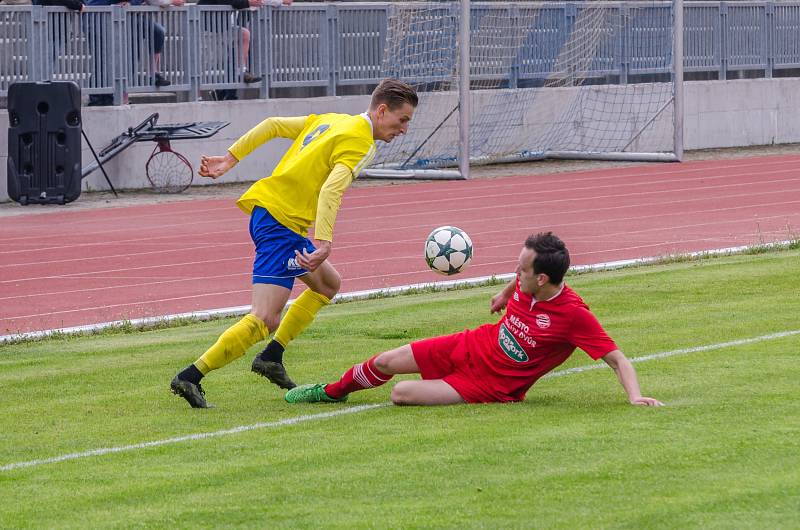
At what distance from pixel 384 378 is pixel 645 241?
29.0 feet

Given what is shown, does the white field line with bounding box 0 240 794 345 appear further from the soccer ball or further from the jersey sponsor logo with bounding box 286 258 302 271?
the jersey sponsor logo with bounding box 286 258 302 271

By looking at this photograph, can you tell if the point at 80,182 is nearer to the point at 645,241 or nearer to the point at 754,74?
the point at 645,241

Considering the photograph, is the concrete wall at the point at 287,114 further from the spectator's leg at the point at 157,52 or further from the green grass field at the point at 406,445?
the green grass field at the point at 406,445

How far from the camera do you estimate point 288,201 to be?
8.14 metres

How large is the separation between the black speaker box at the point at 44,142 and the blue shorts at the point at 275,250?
40.3 ft

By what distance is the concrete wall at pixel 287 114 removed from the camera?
71.5 feet

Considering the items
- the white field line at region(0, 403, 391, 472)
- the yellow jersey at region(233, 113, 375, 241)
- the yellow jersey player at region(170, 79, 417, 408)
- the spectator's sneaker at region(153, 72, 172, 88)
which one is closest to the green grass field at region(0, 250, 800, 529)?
the white field line at region(0, 403, 391, 472)

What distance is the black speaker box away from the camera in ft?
64.7

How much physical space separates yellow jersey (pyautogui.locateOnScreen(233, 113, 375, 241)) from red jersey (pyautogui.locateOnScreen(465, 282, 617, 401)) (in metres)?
1.08

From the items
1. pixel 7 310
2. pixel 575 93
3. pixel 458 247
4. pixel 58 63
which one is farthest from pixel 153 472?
pixel 575 93

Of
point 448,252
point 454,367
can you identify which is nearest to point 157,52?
point 448,252

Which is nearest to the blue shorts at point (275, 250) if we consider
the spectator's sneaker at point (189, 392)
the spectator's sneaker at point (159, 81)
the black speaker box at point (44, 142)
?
the spectator's sneaker at point (189, 392)

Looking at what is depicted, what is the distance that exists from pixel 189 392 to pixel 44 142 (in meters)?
12.6

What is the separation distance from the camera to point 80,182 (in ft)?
66.3
